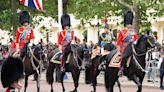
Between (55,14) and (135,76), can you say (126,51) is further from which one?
(55,14)

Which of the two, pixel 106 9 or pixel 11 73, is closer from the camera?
pixel 11 73

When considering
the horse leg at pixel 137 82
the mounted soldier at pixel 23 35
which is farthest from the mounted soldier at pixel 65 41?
the horse leg at pixel 137 82

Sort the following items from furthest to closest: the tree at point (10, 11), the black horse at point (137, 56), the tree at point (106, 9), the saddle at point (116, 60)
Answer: the tree at point (10, 11)
the tree at point (106, 9)
the saddle at point (116, 60)
the black horse at point (137, 56)

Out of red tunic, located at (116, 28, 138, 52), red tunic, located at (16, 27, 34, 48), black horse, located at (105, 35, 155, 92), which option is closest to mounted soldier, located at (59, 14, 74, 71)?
red tunic, located at (16, 27, 34, 48)

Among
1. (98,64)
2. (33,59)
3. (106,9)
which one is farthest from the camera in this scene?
(106,9)

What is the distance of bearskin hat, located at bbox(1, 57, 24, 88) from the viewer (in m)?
8.56

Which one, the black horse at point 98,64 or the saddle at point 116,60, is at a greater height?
the saddle at point 116,60

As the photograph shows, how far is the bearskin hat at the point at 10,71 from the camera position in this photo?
856 cm

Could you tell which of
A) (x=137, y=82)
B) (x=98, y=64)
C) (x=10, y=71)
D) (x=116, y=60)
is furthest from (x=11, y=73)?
(x=98, y=64)

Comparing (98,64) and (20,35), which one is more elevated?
(20,35)

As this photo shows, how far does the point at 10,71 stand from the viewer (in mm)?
8656

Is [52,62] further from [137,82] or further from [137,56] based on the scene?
[137,82]

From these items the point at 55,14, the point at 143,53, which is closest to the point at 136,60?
the point at 143,53

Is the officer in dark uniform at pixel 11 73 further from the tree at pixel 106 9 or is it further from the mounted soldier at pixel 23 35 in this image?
the tree at pixel 106 9
